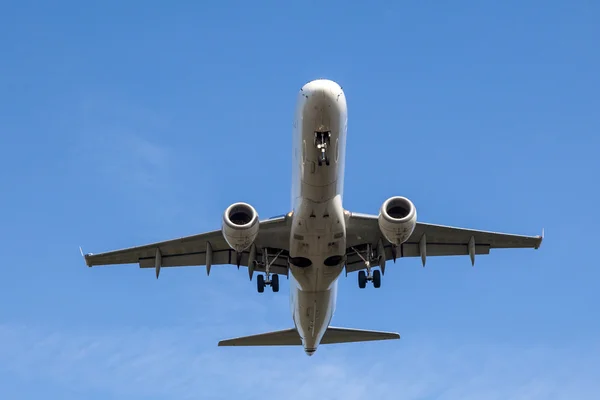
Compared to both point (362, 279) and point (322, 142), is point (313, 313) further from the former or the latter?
point (322, 142)

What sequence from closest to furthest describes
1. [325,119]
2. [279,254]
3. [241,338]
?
1. [325,119]
2. [279,254]
3. [241,338]

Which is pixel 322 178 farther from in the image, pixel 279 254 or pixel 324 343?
pixel 324 343

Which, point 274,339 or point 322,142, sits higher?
point 322,142

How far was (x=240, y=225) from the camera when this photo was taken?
29.8 m

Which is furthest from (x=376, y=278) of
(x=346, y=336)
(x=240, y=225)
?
(x=240, y=225)

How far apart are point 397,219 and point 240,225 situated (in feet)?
16.7

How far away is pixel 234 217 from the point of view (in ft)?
99.8

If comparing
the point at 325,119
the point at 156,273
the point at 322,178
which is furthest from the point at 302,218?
the point at 156,273

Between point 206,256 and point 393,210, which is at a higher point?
point 393,210

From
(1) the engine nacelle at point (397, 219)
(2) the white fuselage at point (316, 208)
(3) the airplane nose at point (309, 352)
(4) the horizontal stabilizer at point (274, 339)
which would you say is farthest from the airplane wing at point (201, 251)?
(1) the engine nacelle at point (397, 219)

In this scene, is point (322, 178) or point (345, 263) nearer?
point (322, 178)

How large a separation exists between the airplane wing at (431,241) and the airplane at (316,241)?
0.12 feet

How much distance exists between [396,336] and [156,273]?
9822 mm

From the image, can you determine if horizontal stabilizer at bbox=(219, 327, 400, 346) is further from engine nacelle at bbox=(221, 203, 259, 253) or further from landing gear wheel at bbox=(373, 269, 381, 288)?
engine nacelle at bbox=(221, 203, 259, 253)
